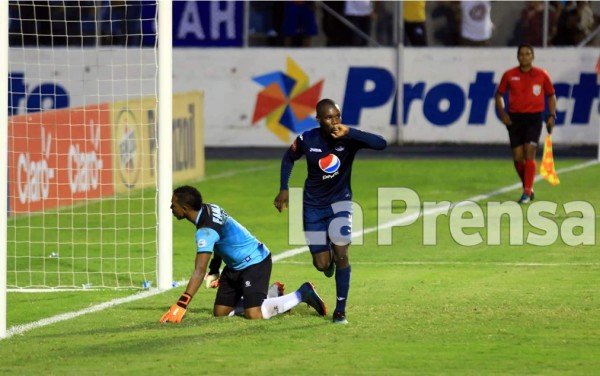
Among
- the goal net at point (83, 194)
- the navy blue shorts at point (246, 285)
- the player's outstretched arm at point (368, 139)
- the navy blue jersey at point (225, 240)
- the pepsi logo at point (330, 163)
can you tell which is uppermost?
the player's outstretched arm at point (368, 139)

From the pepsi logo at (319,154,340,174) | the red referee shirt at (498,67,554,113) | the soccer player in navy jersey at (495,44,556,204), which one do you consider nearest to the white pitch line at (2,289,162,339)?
the pepsi logo at (319,154,340,174)

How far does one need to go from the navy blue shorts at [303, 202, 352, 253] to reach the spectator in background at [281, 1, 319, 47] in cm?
1971

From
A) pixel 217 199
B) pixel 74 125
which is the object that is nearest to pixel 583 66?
pixel 217 199

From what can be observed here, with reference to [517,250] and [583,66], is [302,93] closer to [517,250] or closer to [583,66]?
[583,66]

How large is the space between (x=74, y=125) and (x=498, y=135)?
12717 mm

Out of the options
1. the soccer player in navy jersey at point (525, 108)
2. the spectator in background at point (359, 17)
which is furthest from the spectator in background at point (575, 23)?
the soccer player in navy jersey at point (525, 108)

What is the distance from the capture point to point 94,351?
32.7 feet

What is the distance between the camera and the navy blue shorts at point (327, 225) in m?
11.1

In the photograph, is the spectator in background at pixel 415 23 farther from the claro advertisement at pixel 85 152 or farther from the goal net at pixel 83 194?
the goal net at pixel 83 194

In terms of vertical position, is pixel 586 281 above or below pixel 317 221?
below

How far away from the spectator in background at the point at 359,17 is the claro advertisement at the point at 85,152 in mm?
7444

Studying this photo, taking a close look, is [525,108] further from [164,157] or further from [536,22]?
[536,22]

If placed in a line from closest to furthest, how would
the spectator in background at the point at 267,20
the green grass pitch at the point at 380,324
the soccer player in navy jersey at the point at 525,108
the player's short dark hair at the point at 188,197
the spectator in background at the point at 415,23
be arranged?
1. the green grass pitch at the point at 380,324
2. the player's short dark hair at the point at 188,197
3. the soccer player in navy jersey at the point at 525,108
4. the spectator in background at the point at 415,23
5. the spectator in background at the point at 267,20

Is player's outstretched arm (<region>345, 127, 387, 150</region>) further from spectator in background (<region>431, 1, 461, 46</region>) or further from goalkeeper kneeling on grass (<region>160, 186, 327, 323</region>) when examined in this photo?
spectator in background (<region>431, 1, 461, 46</region>)
